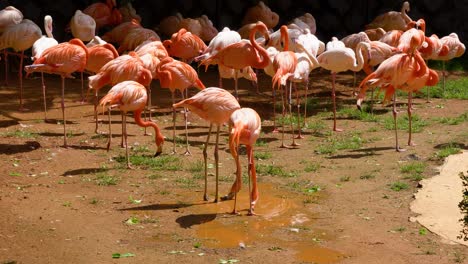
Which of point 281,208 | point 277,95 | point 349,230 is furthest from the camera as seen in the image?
point 277,95

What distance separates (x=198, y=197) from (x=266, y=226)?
39.6 inches

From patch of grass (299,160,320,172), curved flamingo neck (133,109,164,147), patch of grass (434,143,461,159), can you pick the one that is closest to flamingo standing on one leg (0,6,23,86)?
curved flamingo neck (133,109,164,147)

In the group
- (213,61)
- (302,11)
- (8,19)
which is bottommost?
(213,61)

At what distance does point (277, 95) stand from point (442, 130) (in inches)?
117

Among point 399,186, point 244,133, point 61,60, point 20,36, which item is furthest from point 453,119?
point 20,36

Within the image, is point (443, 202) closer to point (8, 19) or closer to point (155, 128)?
point (155, 128)

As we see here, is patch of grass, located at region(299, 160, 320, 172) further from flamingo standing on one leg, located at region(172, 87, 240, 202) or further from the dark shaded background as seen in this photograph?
the dark shaded background

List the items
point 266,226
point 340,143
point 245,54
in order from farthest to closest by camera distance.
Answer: point 245,54, point 340,143, point 266,226

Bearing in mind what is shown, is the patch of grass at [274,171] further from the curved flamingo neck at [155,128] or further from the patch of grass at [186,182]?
the curved flamingo neck at [155,128]

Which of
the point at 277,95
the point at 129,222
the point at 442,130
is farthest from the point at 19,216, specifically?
the point at 277,95

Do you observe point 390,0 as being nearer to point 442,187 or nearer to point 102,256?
point 442,187

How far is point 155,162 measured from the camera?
8.66 metres

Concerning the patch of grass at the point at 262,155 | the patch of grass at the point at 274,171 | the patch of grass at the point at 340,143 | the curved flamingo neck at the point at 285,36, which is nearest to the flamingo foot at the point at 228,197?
the patch of grass at the point at 274,171

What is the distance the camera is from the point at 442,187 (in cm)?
753
